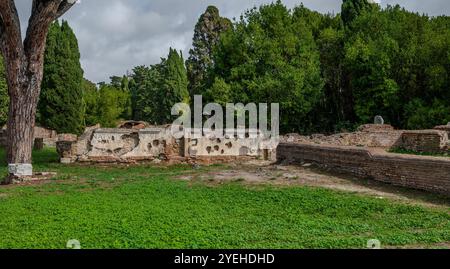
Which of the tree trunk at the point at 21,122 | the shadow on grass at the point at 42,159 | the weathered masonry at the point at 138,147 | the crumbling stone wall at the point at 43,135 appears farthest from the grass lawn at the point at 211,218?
the crumbling stone wall at the point at 43,135

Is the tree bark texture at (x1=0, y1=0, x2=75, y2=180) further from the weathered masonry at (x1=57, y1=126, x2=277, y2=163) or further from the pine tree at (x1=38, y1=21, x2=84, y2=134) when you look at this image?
the pine tree at (x1=38, y1=21, x2=84, y2=134)

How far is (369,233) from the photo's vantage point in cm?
612

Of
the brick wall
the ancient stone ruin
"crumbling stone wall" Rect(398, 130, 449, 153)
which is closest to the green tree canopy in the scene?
the ancient stone ruin

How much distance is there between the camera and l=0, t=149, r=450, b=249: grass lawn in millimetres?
5723

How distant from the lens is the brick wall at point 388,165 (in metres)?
8.81

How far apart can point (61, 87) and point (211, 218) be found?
96.6ft

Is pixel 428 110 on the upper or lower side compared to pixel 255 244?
upper

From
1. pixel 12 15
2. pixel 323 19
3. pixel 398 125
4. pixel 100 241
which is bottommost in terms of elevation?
→ pixel 100 241

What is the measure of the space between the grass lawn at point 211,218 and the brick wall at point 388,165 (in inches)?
50.2

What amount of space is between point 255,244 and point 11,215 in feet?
14.8

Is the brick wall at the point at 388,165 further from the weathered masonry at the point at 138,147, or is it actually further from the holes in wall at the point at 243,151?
the weathered masonry at the point at 138,147

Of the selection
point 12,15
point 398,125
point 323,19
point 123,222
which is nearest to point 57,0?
point 12,15

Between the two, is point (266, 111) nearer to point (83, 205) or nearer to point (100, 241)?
point (83, 205)

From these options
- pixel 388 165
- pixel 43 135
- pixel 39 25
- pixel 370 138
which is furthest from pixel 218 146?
pixel 43 135
